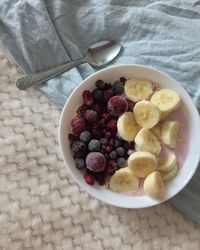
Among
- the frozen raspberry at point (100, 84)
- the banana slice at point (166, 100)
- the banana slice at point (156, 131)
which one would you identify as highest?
the banana slice at point (166, 100)

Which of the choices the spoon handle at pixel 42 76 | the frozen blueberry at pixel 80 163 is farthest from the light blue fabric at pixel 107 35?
the frozen blueberry at pixel 80 163

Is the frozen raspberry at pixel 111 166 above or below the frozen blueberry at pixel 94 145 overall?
below

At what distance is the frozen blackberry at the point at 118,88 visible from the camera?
0.75 meters

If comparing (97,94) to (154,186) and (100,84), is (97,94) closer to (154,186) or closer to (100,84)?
(100,84)

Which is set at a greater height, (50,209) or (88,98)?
(88,98)

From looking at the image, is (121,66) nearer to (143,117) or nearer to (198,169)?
(143,117)

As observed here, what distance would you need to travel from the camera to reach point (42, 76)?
0.77 meters

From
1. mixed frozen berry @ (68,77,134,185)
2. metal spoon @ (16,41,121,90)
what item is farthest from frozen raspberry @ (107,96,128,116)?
metal spoon @ (16,41,121,90)

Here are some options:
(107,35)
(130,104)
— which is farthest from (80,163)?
(107,35)

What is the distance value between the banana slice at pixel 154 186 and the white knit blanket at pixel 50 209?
6cm

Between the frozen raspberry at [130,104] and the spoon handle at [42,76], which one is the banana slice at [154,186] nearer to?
the frozen raspberry at [130,104]

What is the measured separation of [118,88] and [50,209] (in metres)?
0.23

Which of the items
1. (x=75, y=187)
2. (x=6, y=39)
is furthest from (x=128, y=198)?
(x=6, y=39)

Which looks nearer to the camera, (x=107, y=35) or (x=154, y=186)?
(x=154, y=186)
